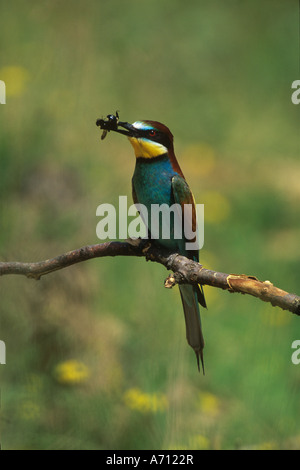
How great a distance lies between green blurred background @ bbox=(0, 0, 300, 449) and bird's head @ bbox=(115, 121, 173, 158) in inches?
16.2

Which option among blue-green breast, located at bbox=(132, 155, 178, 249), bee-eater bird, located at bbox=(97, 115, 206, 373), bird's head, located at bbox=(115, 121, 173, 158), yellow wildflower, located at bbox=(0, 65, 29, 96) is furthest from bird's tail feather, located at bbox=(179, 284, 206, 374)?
yellow wildflower, located at bbox=(0, 65, 29, 96)

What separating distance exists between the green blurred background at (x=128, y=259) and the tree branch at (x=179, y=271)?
364 mm

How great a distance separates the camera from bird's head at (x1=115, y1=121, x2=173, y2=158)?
1.60 metres

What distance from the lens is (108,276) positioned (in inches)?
107

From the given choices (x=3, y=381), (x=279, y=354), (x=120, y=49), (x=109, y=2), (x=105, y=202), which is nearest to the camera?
(x=3, y=381)

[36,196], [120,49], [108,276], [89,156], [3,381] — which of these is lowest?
[3,381]

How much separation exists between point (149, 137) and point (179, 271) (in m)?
0.41

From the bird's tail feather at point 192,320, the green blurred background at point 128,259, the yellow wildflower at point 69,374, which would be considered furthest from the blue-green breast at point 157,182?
the yellow wildflower at point 69,374

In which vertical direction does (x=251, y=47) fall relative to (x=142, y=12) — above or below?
below

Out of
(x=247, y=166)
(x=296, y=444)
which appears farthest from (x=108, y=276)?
(x=247, y=166)

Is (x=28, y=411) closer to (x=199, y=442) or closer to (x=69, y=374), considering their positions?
(x=69, y=374)

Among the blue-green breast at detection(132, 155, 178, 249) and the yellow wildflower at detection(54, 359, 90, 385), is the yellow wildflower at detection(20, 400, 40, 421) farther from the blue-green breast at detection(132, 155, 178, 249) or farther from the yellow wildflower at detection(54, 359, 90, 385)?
the blue-green breast at detection(132, 155, 178, 249)

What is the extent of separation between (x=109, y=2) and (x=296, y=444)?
3554mm
